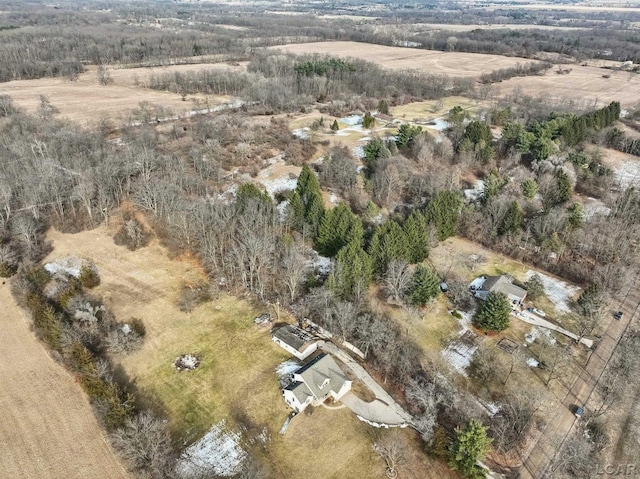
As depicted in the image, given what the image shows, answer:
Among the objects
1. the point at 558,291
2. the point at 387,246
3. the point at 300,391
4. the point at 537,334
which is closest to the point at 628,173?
the point at 558,291

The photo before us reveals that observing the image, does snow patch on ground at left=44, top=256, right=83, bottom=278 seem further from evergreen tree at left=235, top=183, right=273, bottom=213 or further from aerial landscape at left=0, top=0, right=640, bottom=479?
evergreen tree at left=235, top=183, right=273, bottom=213

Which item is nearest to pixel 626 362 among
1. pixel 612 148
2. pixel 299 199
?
pixel 299 199

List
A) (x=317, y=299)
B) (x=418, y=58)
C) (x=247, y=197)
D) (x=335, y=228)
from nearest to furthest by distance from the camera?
(x=317, y=299) < (x=335, y=228) < (x=247, y=197) < (x=418, y=58)

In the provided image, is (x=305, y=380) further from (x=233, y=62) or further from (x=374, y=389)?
(x=233, y=62)

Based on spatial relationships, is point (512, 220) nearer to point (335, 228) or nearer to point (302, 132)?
point (335, 228)

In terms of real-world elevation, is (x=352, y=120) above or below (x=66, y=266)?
above

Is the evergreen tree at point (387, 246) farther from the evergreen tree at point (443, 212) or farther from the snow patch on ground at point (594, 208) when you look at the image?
the snow patch on ground at point (594, 208)

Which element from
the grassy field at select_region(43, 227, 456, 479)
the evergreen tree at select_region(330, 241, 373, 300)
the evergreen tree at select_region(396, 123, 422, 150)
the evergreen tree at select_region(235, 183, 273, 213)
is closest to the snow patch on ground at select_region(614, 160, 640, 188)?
the evergreen tree at select_region(396, 123, 422, 150)
